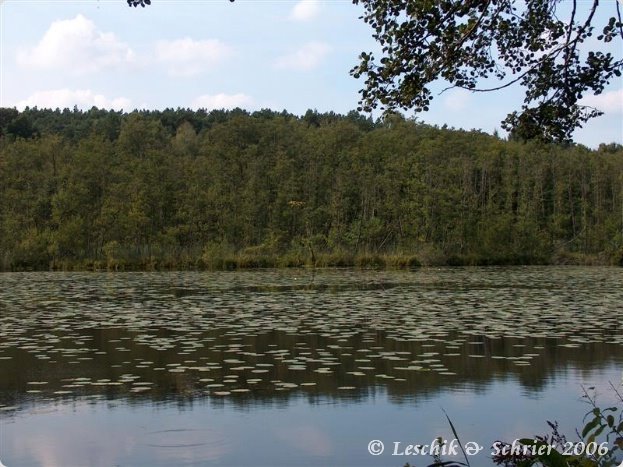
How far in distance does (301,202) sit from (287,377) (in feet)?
92.3

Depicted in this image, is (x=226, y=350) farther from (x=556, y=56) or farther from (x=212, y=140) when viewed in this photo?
(x=212, y=140)

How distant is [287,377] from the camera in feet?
21.5

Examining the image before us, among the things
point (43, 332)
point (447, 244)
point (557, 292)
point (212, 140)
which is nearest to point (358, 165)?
point (447, 244)

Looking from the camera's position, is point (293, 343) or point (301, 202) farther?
point (301, 202)

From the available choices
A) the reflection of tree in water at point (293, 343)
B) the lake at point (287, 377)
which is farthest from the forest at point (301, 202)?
the lake at point (287, 377)

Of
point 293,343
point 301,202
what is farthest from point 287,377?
point 301,202

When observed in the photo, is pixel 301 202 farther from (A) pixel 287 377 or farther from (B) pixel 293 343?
(A) pixel 287 377

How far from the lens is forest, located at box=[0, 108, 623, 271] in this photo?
95.6ft

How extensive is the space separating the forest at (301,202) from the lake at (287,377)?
54.0 feet

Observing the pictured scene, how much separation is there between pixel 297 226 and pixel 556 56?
98.3 feet

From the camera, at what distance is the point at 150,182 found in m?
32.1

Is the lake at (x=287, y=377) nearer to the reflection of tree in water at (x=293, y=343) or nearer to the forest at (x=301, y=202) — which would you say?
the reflection of tree in water at (x=293, y=343)

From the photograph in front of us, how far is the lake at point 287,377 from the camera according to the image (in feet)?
15.4

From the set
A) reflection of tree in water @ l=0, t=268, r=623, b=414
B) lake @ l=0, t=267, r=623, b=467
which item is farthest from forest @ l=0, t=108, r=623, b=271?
lake @ l=0, t=267, r=623, b=467
